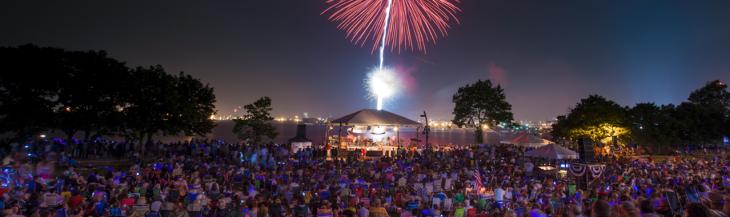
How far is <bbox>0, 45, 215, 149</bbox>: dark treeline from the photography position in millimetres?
23797

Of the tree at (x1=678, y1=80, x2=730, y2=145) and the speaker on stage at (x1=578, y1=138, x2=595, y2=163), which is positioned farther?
the tree at (x1=678, y1=80, x2=730, y2=145)

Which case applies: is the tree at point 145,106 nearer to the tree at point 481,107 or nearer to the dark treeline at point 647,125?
the tree at point 481,107

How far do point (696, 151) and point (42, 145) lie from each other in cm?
5612

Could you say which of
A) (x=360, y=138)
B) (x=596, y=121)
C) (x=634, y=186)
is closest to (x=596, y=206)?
(x=634, y=186)

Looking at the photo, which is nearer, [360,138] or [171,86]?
[171,86]

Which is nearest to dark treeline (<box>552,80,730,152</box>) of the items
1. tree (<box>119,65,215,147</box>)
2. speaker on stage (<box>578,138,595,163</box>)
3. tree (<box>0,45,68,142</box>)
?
speaker on stage (<box>578,138,595,163</box>)

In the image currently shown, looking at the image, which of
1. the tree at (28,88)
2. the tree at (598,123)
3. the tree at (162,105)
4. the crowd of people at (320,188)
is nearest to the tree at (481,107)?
the tree at (598,123)

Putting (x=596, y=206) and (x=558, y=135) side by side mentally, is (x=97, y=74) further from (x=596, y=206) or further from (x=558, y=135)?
(x=558, y=135)

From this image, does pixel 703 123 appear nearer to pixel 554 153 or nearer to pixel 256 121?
pixel 554 153

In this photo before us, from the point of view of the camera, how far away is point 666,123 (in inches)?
1475

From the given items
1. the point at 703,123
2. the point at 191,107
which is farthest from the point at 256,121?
the point at 703,123

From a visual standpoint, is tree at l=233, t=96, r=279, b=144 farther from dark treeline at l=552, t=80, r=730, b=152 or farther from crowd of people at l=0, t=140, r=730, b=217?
dark treeline at l=552, t=80, r=730, b=152

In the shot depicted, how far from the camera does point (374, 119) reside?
1080 inches

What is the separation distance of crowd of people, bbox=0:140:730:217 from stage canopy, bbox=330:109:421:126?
3708mm
